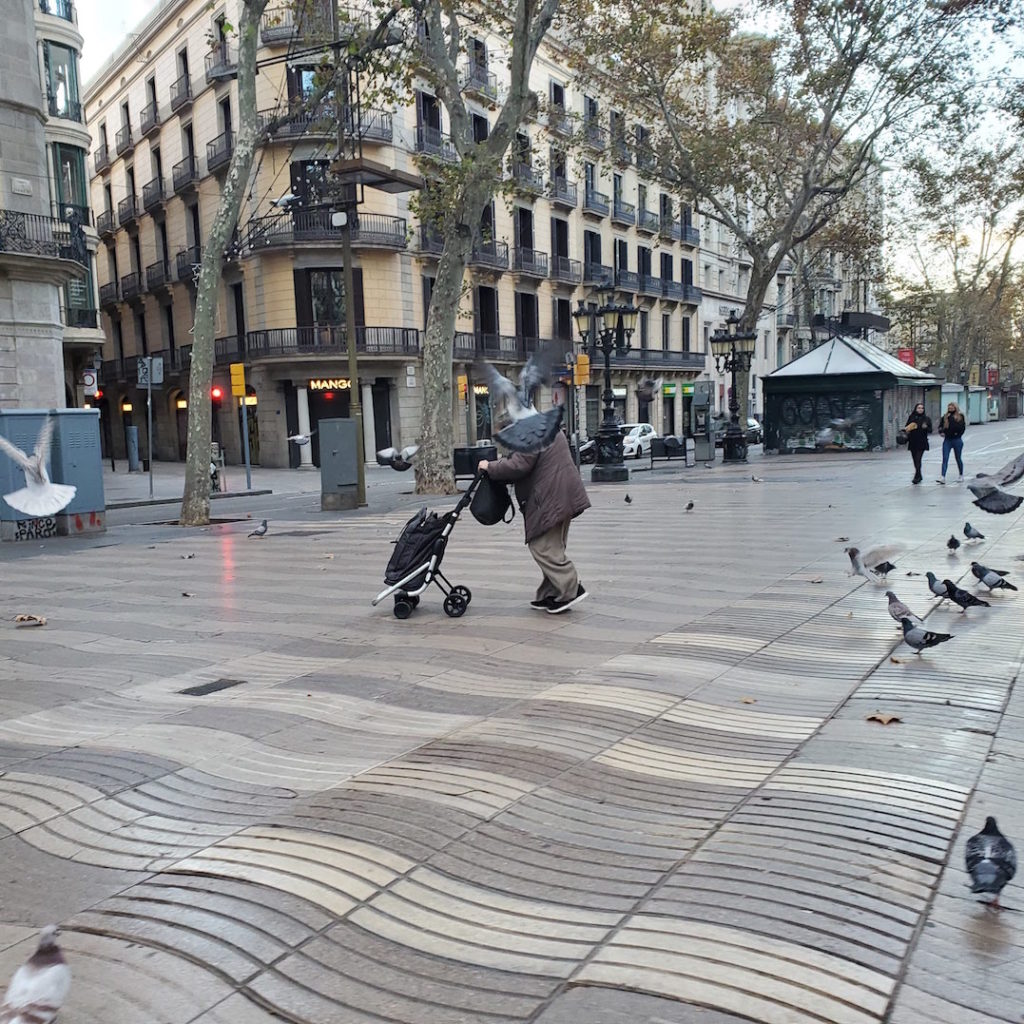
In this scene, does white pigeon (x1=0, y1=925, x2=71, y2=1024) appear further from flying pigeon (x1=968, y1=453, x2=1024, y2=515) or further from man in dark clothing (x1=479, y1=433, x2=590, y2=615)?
flying pigeon (x1=968, y1=453, x2=1024, y2=515)

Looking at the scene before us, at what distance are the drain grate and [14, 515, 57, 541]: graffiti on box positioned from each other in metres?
10.3

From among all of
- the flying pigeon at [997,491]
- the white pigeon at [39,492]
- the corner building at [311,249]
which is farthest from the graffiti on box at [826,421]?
the white pigeon at [39,492]

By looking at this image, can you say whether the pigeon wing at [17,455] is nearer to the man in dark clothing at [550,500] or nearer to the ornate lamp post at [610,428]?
the man in dark clothing at [550,500]

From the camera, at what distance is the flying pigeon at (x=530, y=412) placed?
742 cm

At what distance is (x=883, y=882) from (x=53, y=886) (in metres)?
2.83

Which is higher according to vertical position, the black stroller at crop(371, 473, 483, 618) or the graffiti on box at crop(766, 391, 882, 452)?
the graffiti on box at crop(766, 391, 882, 452)

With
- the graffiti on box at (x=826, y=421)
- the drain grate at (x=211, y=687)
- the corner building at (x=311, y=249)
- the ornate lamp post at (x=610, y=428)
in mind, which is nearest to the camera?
the drain grate at (x=211, y=687)

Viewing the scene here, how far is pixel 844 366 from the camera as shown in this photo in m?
32.6

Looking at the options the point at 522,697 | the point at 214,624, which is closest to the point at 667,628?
the point at 522,697

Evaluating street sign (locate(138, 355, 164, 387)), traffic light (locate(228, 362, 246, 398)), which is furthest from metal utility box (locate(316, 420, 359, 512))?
traffic light (locate(228, 362, 246, 398))

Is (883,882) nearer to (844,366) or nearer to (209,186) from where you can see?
(844,366)

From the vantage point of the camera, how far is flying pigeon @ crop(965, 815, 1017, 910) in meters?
2.92

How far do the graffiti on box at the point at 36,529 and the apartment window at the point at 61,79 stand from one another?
70.3 feet

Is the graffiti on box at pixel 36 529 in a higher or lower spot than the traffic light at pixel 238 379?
lower
